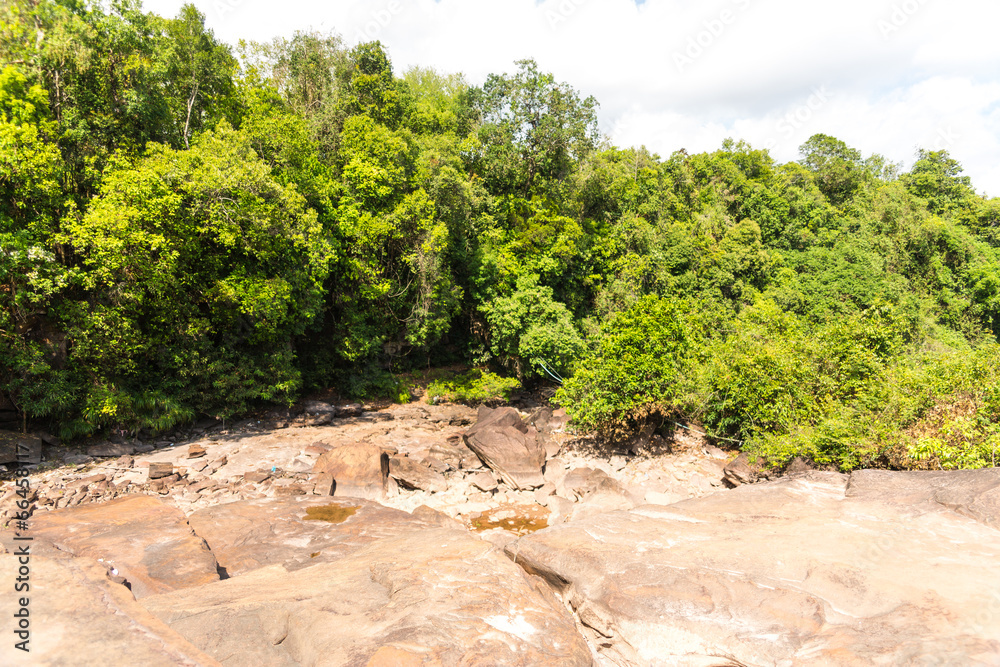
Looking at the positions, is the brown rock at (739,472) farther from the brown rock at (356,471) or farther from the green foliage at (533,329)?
the brown rock at (356,471)

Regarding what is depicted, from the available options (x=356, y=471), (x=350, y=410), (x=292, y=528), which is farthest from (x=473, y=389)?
(x=292, y=528)

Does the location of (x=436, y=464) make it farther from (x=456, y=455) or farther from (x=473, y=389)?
(x=473, y=389)

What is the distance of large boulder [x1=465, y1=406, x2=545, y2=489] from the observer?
15.3m

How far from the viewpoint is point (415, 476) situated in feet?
47.2

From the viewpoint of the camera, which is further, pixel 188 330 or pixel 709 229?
pixel 709 229

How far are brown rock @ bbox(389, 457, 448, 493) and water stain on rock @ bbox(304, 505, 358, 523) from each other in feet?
7.14

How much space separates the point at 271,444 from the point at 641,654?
14.1 meters

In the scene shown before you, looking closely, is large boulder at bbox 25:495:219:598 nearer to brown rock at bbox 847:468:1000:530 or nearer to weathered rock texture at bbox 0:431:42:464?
weathered rock texture at bbox 0:431:42:464

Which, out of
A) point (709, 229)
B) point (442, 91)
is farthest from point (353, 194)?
point (709, 229)

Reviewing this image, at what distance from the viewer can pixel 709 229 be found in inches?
1267

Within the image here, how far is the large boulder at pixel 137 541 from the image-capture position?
7852mm

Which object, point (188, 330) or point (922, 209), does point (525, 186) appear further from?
point (922, 209)

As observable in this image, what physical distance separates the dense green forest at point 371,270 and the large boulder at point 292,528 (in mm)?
6573

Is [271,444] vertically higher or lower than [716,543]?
lower
